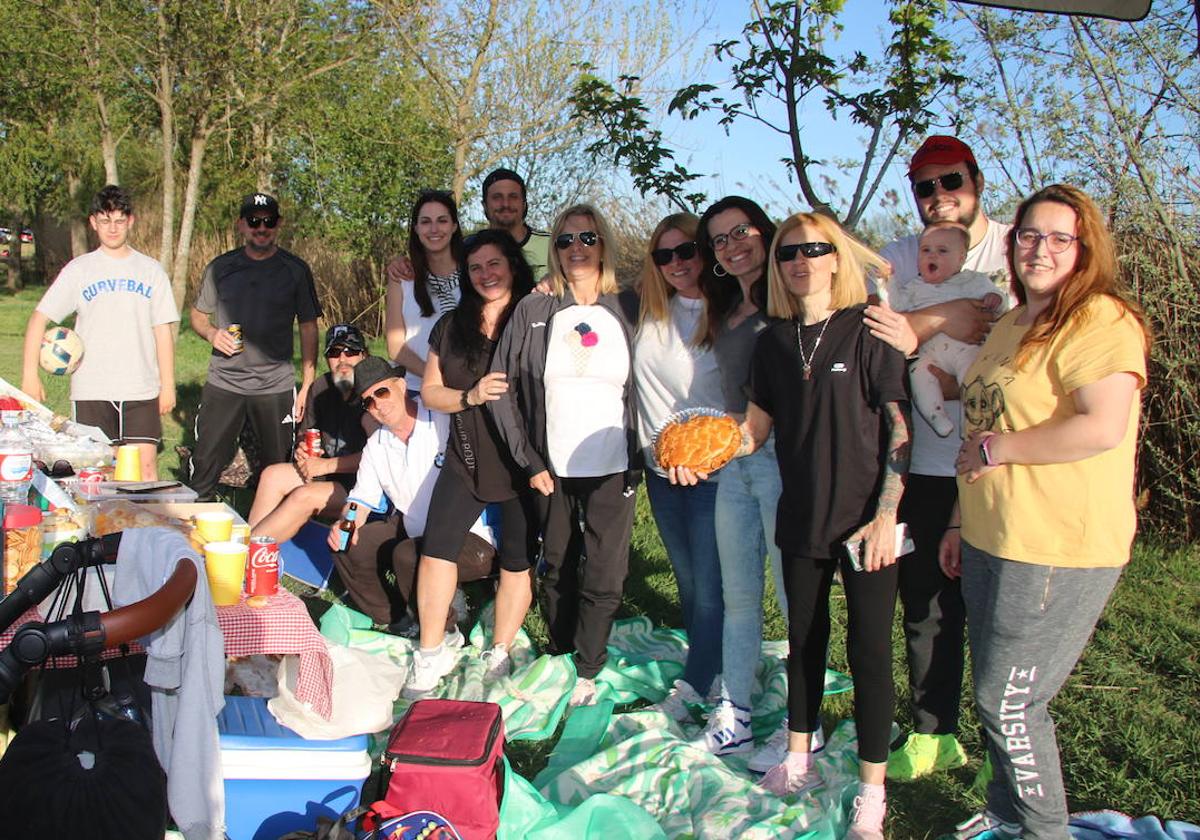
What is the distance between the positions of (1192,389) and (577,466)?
4.04 metres

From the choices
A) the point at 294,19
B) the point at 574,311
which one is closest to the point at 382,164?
the point at 294,19

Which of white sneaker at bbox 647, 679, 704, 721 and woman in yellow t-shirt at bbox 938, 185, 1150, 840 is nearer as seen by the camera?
woman in yellow t-shirt at bbox 938, 185, 1150, 840

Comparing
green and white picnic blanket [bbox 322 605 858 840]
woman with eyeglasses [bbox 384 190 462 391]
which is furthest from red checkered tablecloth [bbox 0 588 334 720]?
woman with eyeglasses [bbox 384 190 462 391]

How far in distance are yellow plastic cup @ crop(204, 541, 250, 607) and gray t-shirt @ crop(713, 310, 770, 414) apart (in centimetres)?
182

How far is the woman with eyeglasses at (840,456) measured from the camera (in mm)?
3152

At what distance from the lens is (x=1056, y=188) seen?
277 cm

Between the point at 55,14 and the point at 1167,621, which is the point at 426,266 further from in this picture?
the point at 55,14

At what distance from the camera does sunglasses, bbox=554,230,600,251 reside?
4148mm

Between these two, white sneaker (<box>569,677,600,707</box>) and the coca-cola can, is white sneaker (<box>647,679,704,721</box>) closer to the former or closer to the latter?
white sneaker (<box>569,677,600,707</box>)

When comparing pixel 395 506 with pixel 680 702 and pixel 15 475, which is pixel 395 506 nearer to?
pixel 680 702

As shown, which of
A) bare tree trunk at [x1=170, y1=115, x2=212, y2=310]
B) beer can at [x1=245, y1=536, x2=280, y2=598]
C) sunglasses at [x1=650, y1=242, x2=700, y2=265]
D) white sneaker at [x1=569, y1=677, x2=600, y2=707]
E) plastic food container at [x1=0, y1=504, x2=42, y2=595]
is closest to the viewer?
plastic food container at [x1=0, y1=504, x2=42, y2=595]

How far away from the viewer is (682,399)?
12.9ft

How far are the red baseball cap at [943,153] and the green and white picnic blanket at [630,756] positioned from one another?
2.17m

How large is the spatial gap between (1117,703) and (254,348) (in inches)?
200
